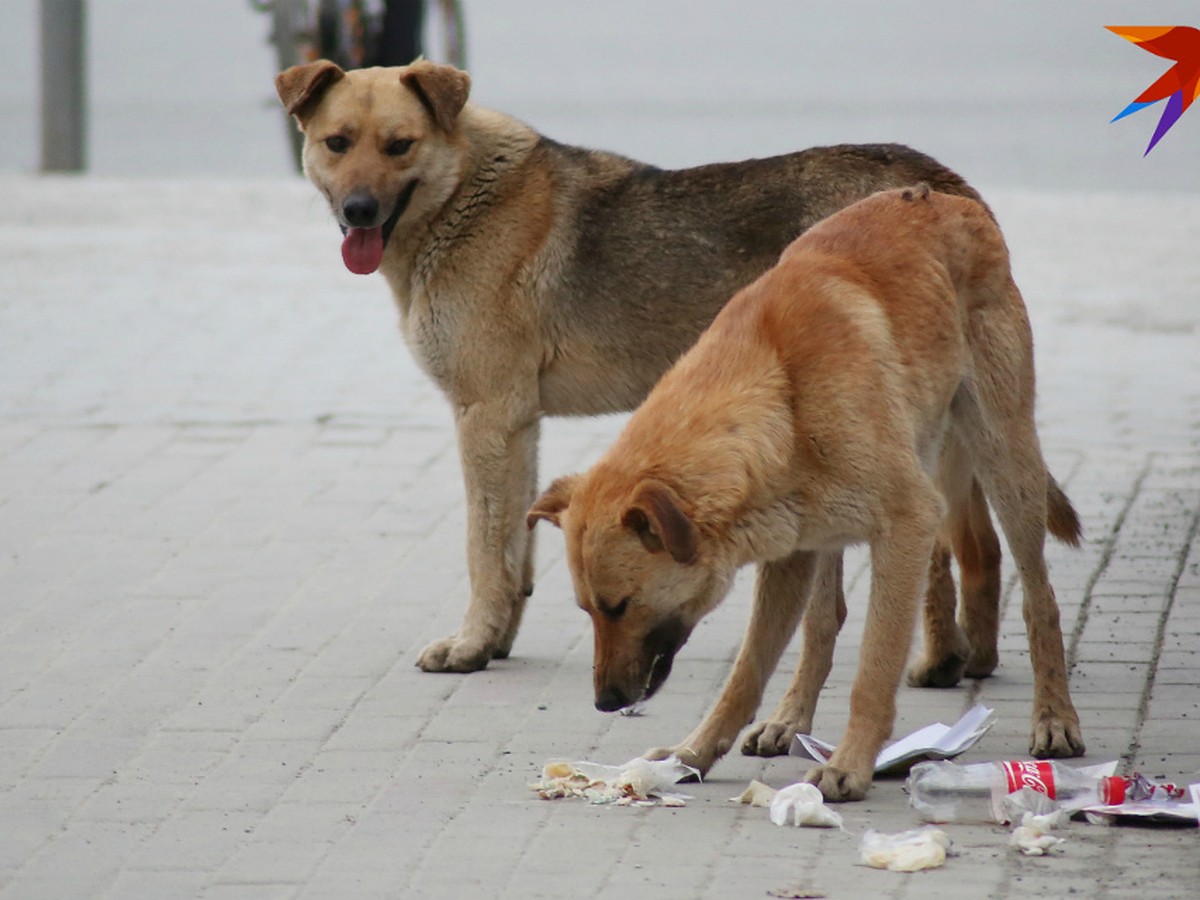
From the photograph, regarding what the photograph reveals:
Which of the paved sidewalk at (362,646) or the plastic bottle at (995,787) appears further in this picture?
the plastic bottle at (995,787)

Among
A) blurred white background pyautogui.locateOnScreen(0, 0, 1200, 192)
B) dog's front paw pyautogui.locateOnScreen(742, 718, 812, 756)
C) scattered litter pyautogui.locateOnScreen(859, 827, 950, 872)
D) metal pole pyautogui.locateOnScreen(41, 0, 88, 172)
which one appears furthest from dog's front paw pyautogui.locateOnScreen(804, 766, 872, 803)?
metal pole pyautogui.locateOnScreen(41, 0, 88, 172)

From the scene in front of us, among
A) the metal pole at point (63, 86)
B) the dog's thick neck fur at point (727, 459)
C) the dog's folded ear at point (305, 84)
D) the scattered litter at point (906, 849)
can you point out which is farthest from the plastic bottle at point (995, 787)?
the metal pole at point (63, 86)

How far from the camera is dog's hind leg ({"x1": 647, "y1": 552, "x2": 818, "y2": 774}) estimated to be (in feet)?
18.6

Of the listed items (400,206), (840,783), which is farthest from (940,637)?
(400,206)

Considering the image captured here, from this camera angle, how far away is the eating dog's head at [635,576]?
4.97m

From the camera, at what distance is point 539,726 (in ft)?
20.0

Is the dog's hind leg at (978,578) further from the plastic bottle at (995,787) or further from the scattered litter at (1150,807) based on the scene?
the scattered litter at (1150,807)

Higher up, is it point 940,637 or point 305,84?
point 305,84

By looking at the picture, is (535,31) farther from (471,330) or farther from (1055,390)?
(471,330)

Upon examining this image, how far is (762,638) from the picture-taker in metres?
5.76

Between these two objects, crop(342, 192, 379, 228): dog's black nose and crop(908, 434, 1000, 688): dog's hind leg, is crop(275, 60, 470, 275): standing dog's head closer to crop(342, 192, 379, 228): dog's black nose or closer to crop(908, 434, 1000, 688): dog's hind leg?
crop(342, 192, 379, 228): dog's black nose

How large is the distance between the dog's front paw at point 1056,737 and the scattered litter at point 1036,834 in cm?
58

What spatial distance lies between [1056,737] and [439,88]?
9.99 feet

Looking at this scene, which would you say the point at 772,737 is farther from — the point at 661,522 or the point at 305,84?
the point at 305,84
